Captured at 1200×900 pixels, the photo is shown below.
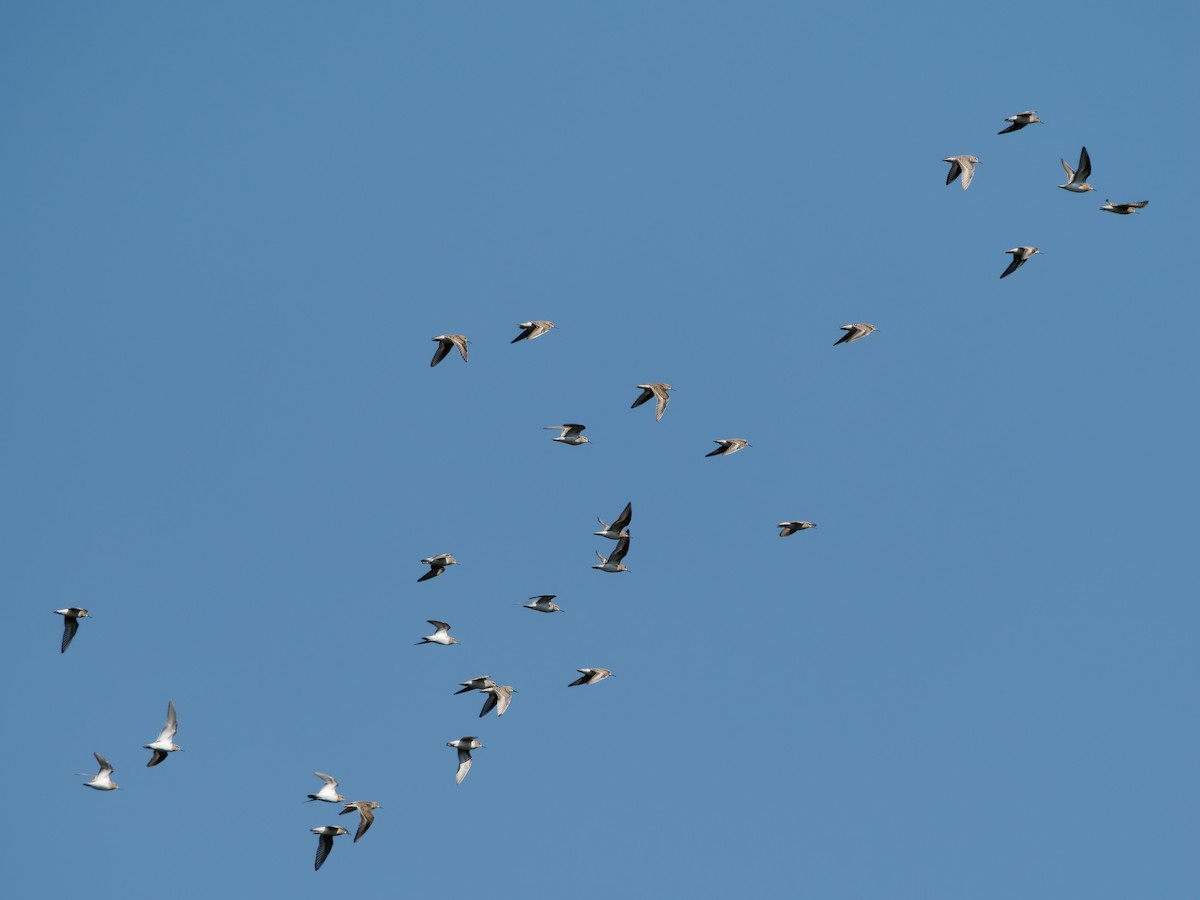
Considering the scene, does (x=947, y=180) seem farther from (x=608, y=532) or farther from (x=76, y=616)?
(x=76, y=616)

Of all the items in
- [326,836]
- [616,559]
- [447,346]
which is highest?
[447,346]

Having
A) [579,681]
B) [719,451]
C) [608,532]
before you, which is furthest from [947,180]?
[579,681]

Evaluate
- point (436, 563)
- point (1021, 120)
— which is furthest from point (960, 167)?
point (436, 563)

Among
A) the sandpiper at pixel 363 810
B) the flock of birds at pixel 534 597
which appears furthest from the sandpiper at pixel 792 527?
the sandpiper at pixel 363 810

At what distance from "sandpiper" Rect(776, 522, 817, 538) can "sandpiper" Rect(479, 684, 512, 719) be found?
1117 cm

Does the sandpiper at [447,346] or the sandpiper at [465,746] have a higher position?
the sandpiper at [447,346]

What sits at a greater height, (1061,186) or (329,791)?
(1061,186)

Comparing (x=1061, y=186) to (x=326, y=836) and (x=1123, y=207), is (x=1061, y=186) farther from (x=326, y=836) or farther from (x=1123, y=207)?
(x=326, y=836)

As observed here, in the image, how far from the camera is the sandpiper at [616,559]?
60131mm

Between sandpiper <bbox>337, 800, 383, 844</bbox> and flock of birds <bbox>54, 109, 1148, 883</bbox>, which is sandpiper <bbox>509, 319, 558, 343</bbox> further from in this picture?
sandpiper <bbox>337, 800, 383, 844</bbox>

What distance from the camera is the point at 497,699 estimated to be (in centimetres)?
6053

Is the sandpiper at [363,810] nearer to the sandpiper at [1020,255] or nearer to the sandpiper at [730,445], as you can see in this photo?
the sandpiper at [730,445]

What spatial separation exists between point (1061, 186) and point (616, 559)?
21.2 meters

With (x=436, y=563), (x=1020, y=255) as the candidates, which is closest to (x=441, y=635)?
(x=436, y=563)
